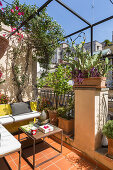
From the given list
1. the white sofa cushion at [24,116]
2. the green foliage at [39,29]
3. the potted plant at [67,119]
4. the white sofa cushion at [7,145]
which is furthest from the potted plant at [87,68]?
the green foliage at [39,29]

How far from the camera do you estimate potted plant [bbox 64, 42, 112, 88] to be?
215cm

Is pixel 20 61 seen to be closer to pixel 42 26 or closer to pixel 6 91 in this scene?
pixel 6 91

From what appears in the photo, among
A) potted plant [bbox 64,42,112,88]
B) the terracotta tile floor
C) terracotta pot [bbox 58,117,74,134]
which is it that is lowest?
the terracotta tile floor

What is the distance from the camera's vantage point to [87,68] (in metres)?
2.23

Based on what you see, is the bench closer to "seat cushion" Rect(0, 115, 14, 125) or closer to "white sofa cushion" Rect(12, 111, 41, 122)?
"seat cushion" Rect(0, 115, 14, 125)

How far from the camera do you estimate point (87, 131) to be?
2.19 m

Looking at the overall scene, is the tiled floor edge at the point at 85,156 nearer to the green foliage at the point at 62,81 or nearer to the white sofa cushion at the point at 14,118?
the white sofa cushion at the point at 14,118

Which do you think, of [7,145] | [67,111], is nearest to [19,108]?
[67,111]

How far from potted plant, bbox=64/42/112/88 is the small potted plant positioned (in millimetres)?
832

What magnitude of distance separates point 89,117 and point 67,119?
792mm

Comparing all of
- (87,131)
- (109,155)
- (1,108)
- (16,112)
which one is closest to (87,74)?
(87,131)

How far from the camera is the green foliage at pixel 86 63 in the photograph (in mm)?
2188

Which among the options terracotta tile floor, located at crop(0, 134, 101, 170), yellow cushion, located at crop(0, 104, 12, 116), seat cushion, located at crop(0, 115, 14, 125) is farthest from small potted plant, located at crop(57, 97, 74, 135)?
yellow cushion, located at crop(0, 104, 12, 116)

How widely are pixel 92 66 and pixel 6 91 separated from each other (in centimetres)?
360
